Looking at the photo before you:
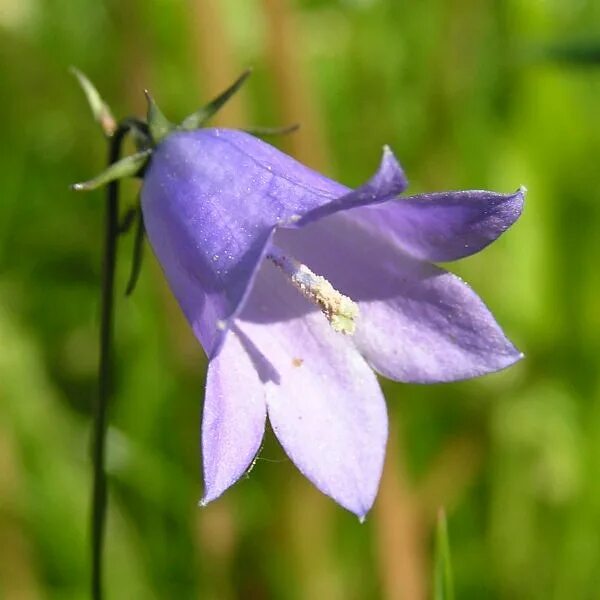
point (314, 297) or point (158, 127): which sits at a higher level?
point (158, 127)

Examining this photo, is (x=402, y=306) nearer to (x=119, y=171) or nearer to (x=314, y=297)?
(x=314, y=297)

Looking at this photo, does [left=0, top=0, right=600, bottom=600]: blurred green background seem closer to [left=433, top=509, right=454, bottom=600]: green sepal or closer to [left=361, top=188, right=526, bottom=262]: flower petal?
[left=361, top=188, right=526, bottom=262]: flower petal

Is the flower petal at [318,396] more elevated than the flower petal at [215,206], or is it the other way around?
the flower petal at [215,206]

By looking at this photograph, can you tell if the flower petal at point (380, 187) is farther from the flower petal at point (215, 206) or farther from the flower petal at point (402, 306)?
the flower petal at point (402, 306)

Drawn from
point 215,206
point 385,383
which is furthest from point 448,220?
point 385,383

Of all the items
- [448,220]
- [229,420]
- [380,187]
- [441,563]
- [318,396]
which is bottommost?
[441,563]

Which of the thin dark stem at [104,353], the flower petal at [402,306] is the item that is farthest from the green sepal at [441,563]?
the thin dark stem at [104,353]

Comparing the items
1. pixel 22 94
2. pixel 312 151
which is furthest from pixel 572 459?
pixel 22 94
